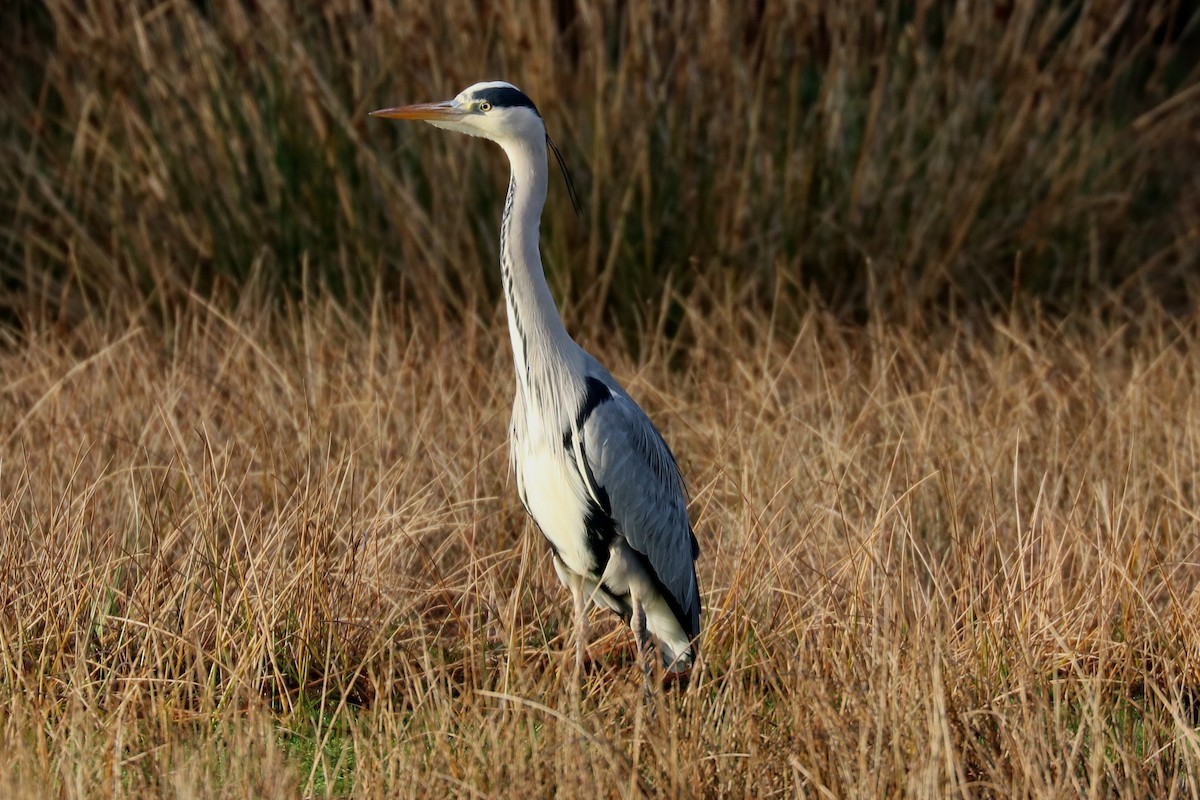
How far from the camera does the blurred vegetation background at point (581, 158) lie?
5.63 m

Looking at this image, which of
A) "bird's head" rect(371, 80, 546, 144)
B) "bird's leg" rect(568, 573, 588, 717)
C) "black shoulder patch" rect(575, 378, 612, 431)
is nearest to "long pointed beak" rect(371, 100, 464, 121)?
"bird's head" rect(371, 80, 546, 144)

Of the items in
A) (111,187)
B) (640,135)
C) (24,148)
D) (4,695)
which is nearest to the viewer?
(4,695)

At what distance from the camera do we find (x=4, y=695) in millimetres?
2977

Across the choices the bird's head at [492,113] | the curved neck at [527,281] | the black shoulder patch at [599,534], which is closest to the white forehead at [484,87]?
the bird's head at [492,113]

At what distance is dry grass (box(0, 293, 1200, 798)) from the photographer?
2617 mm

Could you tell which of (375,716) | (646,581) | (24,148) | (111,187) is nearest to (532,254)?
(646,581)

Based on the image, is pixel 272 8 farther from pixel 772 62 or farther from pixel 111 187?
pixel 772 62

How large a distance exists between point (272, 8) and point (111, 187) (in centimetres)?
116

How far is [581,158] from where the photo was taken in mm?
5793

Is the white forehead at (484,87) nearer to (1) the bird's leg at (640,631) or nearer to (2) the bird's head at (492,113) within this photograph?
(2) the bird's head at (492,113)

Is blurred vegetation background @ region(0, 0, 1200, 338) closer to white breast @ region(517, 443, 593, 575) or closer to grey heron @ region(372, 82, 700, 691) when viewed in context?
grey heron @ region(372, 82, 700, 691)

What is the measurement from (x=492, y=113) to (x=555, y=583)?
1.18 m

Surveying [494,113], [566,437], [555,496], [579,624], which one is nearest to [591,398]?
[566,437]

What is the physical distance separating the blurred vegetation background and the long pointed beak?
2080 millimetres
